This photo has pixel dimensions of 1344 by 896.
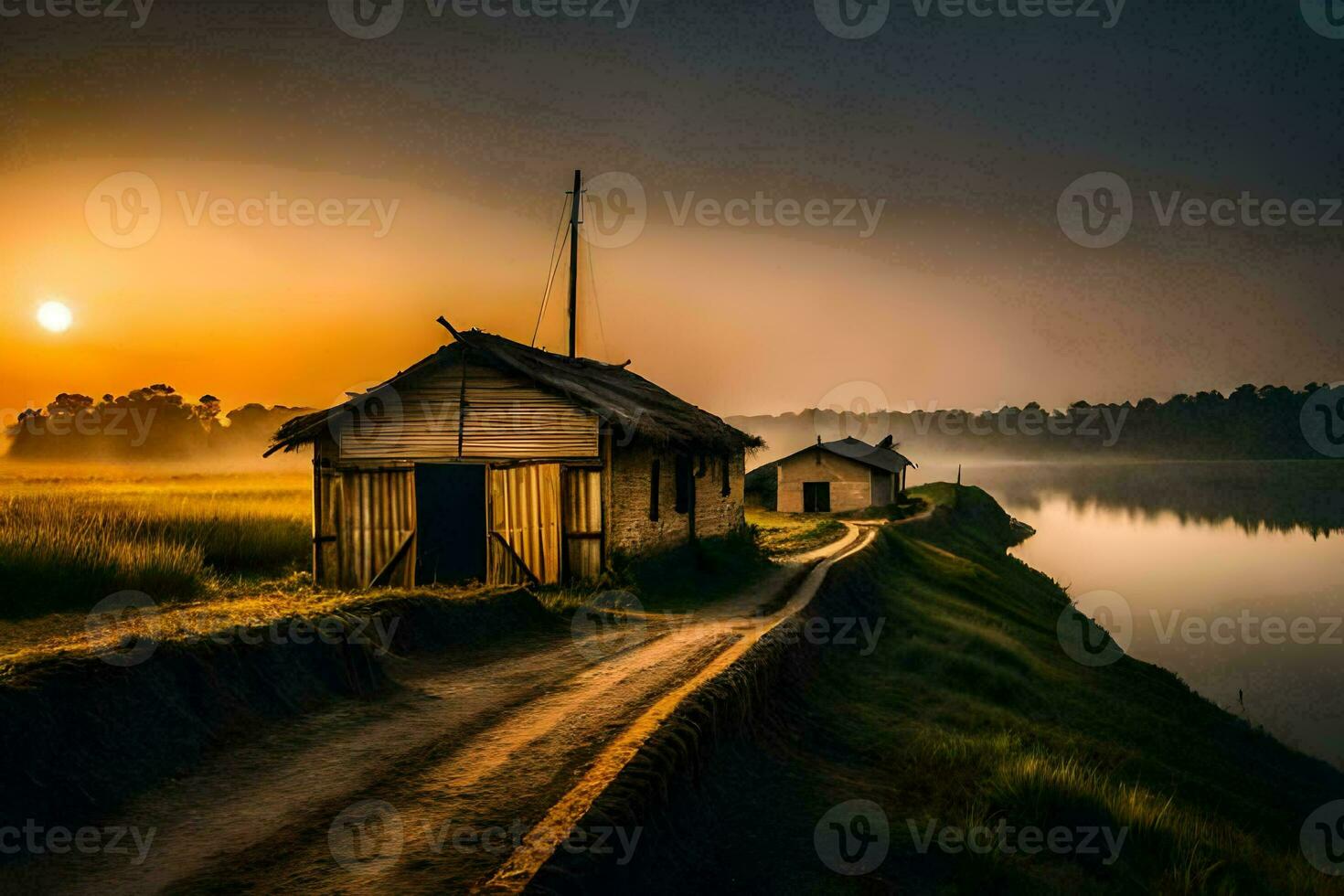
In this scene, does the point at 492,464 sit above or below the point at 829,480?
above

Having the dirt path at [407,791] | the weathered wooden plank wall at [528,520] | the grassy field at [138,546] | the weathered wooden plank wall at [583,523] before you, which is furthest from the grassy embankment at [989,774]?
the grassy field at [138,546]

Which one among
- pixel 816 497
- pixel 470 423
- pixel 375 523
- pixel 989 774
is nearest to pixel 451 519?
pixel 375 523

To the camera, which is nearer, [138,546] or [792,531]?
[138,546]

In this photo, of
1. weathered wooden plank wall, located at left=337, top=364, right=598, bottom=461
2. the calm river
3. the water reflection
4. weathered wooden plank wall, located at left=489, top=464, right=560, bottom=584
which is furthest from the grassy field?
the water reflection

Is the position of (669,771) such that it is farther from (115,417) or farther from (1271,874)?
(115,417)

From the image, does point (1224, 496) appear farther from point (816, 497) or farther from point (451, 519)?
point (451, 519)

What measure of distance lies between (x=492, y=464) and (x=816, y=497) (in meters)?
33.9

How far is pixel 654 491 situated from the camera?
20.1m

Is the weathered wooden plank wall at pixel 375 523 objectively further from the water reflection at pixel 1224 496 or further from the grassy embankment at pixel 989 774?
the water reflection at pixel 1224 496

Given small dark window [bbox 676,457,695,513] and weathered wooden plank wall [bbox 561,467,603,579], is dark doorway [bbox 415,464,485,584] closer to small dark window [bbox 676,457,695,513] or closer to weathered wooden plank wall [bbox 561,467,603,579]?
weathered wooden plank wall [bbox 561,467,603,579]

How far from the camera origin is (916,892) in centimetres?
695

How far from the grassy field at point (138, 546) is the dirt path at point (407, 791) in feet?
24.9

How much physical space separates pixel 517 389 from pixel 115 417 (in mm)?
103642

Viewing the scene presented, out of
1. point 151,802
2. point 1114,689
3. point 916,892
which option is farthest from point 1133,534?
point 151,802
